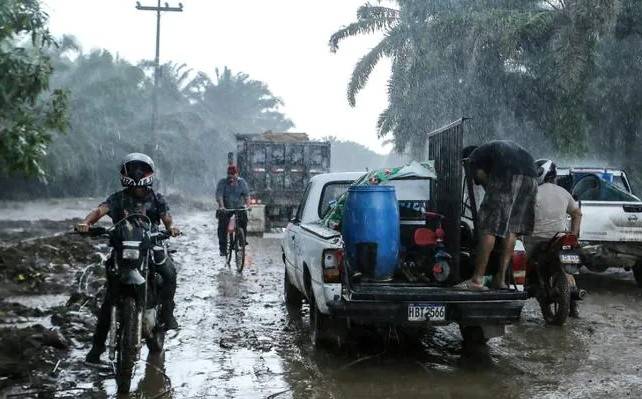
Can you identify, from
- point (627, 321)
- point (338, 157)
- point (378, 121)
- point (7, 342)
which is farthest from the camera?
point (338, 157)

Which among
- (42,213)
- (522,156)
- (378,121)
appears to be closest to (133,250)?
(522,156)

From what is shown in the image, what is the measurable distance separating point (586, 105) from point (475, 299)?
763 inches

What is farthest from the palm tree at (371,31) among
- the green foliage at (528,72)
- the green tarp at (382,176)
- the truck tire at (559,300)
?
the green tarp at (382,176)

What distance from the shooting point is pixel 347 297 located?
19.3ft

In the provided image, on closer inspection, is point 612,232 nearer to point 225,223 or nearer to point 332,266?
point 332,266

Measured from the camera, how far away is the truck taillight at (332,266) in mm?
6023

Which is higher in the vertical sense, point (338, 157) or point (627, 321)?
point (338, 157)

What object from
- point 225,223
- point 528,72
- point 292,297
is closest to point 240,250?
point 225,223

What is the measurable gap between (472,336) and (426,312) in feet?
3.88

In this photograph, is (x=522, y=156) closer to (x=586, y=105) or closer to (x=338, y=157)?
(x=586, y=105)

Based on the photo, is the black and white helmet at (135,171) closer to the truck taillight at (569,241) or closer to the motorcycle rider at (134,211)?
the motorcycle rider at (134,211)

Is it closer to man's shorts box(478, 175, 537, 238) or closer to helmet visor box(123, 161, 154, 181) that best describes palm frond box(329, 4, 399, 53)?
man's shorts box(478, 175, 537, 238)

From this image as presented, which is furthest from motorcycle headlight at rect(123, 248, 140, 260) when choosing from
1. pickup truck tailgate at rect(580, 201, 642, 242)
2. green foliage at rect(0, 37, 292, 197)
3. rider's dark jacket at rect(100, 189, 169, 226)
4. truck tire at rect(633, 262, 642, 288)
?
green foliage at rect(0, 37, 292, 197)

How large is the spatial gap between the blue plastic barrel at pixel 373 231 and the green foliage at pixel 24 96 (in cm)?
493
